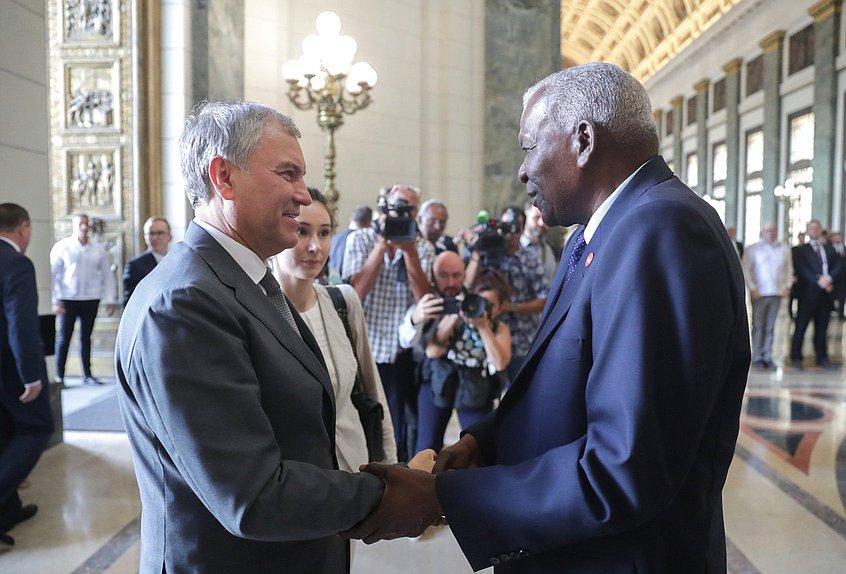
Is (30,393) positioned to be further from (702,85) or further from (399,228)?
(702,85)

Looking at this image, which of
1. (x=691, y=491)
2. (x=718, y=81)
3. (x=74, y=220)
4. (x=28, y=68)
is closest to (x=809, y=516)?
(x=691, y=491)

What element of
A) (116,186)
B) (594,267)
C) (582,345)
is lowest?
(582,345)

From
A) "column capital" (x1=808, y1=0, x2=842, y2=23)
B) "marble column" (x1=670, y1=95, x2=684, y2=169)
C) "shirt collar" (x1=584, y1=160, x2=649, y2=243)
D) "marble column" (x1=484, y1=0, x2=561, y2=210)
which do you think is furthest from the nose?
"marble column" (x1=670, y1=95, x2=684, y2=169)

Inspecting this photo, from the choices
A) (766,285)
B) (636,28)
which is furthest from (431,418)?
(636,28)

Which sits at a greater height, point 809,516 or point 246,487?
Answer: point 246,487

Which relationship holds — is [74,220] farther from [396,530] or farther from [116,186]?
[396,530]

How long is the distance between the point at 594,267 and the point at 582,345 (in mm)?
156

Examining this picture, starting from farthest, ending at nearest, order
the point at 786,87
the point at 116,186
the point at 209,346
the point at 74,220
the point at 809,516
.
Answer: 1. the point at 786,87
2. the point at 116,186
3. the point at 74,220
4. the point at 809,516
5. the point at 209,346

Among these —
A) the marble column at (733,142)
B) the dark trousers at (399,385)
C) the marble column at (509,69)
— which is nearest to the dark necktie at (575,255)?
the dark trousers at (399,385)

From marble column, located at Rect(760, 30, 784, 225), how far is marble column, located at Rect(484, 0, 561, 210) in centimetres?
1229

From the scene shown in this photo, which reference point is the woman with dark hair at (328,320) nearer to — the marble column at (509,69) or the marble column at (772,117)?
the marble column at (509,69)

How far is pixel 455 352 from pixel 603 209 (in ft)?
8.24

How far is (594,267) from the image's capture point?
54.3 inches

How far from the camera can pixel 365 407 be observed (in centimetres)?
262
